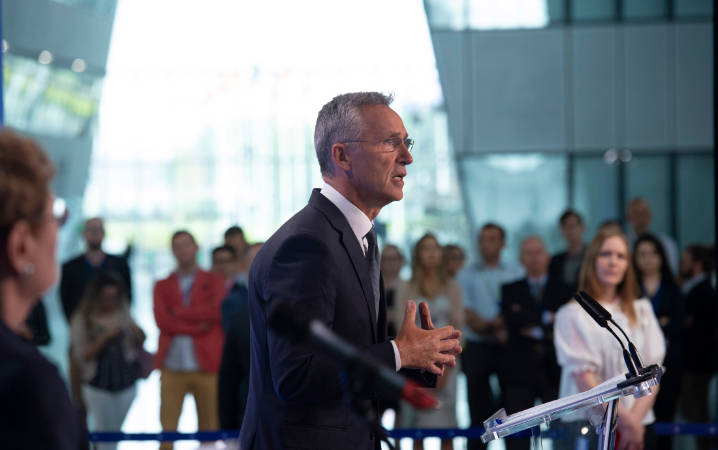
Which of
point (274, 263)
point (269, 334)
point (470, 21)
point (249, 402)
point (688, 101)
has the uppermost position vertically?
point (470, 21)

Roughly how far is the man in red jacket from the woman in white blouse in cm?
291

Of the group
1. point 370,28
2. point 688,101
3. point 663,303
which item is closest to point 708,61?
point 688,101

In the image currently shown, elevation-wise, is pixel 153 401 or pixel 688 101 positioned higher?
pixel 688 101

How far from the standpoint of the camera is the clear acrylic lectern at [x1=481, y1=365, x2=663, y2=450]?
91.4 inches

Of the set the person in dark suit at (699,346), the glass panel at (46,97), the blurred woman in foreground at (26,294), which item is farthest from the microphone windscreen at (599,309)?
the glass panel at (46,97)

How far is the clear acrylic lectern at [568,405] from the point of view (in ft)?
7.61

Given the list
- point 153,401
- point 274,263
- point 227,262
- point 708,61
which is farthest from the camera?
point 708,61

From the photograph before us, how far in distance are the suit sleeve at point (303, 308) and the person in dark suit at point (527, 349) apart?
443 centimetres

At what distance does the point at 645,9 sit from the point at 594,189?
2.48 m

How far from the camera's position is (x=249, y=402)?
2568 millimetres

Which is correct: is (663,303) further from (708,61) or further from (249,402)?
(708,61)

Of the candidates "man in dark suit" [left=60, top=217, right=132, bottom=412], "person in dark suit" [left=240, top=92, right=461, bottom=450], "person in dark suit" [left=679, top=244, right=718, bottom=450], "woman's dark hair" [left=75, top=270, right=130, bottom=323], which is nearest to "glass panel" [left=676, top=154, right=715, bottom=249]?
"person in dark suit" [left=679, top=244, right=718, bottom=450]

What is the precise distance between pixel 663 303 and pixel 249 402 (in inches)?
175

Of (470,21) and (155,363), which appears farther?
(470,21)
